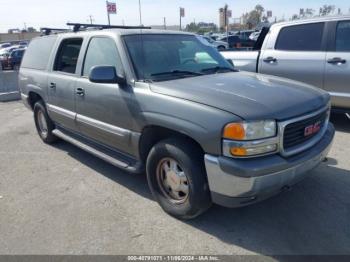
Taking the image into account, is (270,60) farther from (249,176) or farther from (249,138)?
(249,176)

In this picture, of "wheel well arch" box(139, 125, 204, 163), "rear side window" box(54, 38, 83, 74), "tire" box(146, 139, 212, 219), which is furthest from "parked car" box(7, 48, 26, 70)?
"tire" box(146, 139, 212, 219)

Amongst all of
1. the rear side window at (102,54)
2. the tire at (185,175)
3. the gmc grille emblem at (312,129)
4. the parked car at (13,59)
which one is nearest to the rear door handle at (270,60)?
the gmc grille emblem at (312,129)

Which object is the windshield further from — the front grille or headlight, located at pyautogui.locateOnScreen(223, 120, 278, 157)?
the front grille

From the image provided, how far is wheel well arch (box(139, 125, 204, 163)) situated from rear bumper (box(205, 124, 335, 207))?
0.52 metres

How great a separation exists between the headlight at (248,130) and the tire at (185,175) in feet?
1.49

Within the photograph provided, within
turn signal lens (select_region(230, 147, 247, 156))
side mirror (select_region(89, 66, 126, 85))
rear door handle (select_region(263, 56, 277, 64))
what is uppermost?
side mirror (select_region(89, 66, 126, 85))

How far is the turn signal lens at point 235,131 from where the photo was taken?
2.65 meters

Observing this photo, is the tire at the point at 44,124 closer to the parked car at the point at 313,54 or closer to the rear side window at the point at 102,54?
the rear side window at the point at 102,54

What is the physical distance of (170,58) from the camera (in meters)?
3.85

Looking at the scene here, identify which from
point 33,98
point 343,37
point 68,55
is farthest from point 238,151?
point 33,98

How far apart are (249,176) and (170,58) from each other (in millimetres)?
1823

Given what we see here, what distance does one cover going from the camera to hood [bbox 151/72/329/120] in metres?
2.76

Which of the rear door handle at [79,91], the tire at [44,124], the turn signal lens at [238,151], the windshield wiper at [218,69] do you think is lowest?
the tire at [44,124]

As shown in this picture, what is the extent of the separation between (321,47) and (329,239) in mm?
3916
